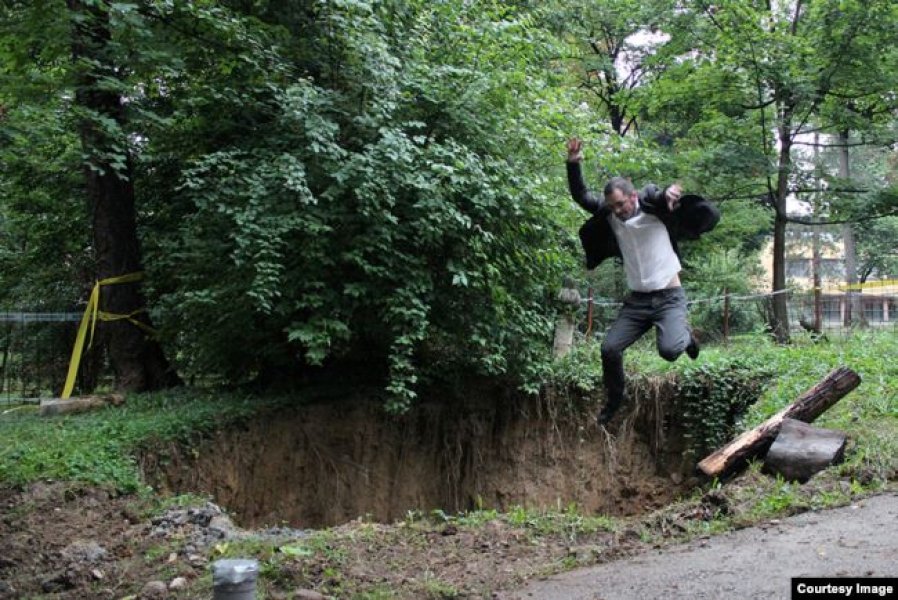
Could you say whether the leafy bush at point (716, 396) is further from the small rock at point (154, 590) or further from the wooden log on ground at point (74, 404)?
the wooden log on ground at point (74, 404)

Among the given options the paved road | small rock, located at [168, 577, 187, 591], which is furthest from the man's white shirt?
small rock, located at [168, 577, 187, 591]

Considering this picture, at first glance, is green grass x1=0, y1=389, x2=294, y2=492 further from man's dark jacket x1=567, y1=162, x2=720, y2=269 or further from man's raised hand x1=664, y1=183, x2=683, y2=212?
man's raised hand x1=664, y1=183, x2=683, y2=212

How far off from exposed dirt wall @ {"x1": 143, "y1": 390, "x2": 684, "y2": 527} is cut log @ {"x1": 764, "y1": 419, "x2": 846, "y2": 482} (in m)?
3.29

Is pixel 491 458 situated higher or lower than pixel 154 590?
lower

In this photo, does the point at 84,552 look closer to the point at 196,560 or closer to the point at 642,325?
the point at 196,560

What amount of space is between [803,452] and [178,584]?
567cm

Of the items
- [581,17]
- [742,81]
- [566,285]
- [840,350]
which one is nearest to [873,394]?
[840,350]

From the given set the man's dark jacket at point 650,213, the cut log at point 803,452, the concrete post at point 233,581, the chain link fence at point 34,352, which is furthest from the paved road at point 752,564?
the chain link fence at point 34,352

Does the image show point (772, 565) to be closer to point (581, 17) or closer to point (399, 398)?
point (399, 398)

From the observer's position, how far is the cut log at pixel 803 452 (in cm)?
695

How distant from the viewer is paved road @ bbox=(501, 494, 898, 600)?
15.0 ft

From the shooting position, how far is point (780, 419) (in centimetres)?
770

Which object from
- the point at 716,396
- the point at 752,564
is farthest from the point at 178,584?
the point at 716,396

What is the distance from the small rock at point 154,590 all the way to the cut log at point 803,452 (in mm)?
5530
